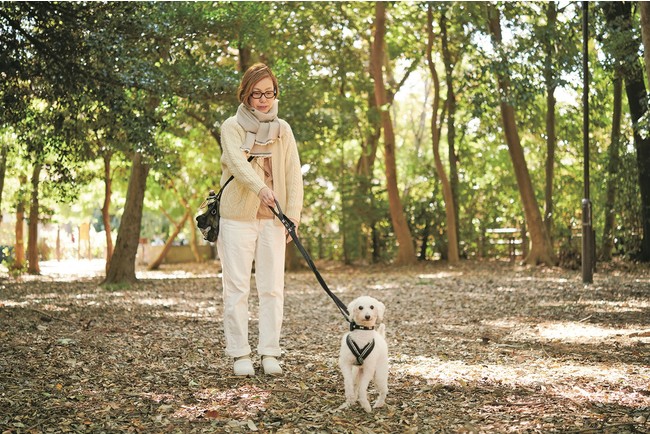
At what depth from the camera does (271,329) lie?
5562 mm

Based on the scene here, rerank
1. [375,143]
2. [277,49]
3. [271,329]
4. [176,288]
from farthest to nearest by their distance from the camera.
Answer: [375,143]
[277,49]
[176,288]
[271,329]

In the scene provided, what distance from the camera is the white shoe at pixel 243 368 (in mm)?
5480

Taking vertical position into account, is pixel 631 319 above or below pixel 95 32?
below

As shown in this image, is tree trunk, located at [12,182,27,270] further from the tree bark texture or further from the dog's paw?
the dog's paw

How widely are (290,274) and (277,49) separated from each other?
222 inches

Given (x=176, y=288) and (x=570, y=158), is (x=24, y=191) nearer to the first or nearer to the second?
(x=176, y=288)

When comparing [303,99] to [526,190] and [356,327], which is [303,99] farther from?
[356,327]

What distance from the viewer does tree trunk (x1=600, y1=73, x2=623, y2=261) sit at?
1770cm

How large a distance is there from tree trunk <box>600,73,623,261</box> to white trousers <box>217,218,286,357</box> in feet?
45.2

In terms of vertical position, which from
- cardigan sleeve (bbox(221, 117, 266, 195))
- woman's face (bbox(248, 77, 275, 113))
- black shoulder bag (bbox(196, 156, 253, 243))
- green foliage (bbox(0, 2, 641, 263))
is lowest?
black shoulder bag (bbox(196, 156, 253, 243))

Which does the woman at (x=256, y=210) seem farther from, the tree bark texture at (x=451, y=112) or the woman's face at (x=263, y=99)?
the tree bark texture at (x=451, y=112)

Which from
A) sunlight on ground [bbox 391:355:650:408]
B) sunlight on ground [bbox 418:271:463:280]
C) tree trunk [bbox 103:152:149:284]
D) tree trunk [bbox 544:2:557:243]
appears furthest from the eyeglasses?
sunlight on ground [bbox 418:271:463:280]

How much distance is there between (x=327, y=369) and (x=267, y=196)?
1.66 m

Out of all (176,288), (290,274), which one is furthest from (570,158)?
(176,288)
